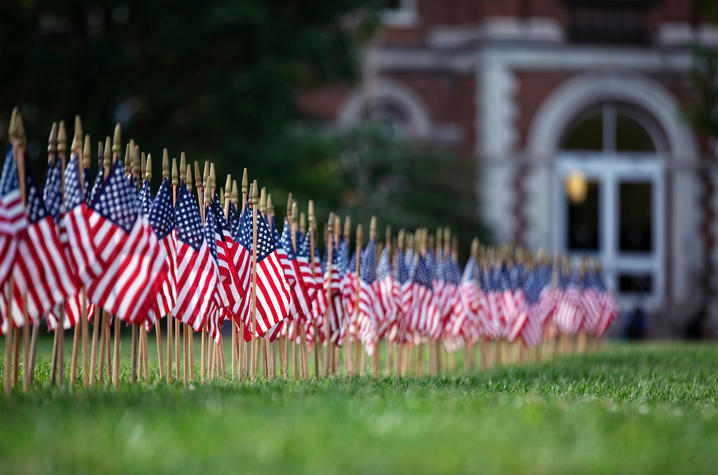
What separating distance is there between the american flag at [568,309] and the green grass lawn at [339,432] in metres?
12.4

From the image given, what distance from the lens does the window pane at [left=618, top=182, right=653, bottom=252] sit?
37344 mm

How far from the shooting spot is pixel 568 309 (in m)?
22.4

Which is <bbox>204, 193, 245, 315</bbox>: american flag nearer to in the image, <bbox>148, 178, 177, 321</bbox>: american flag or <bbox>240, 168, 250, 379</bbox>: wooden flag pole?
<bbox>240, 168, 250, 379</bbox>: wooden flag pole

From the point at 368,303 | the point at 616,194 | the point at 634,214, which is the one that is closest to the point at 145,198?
the point at 368,303

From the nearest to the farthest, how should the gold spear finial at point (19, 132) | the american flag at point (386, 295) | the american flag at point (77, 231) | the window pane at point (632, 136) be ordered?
the gold spear finial at point (19, 132), the american flag at point (77, 231), the american flag at point (386, 295), the window pane at point (632, 136)

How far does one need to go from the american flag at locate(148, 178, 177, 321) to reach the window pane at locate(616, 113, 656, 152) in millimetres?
27924

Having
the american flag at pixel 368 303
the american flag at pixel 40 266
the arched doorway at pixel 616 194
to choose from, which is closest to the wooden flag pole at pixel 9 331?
the american flag at pixel 40 266

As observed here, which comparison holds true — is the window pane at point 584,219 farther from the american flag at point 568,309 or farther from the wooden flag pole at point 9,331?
the wooden flag pole at point 9,331

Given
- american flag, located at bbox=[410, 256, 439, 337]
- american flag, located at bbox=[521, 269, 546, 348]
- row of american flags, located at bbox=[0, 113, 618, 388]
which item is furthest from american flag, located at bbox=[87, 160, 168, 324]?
american flag, located at bbox=[521, 269, 546, 348]

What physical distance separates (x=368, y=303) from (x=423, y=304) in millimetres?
1441

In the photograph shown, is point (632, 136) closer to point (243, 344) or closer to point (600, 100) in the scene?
point (600, 100)

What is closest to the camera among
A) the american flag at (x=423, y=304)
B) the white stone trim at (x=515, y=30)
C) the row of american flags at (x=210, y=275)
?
the row of american flags at (x=210, y=275)

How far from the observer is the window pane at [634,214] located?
37344mm

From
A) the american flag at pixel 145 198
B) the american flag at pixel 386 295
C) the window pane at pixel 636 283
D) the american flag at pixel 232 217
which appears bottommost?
the window pane at pixel 636 283
